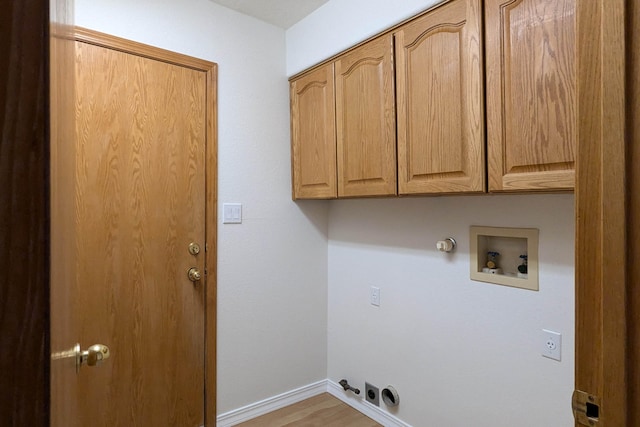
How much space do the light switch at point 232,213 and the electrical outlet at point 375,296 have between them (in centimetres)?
93

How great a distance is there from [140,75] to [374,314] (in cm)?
186

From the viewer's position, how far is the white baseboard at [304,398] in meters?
1.99

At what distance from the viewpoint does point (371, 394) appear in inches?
81.8

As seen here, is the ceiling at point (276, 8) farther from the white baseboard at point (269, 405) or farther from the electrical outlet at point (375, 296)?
the white baseboard at point (269, 405)

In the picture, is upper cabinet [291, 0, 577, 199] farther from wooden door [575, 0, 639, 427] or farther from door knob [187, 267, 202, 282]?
door knob [187, 267, 202, 282]

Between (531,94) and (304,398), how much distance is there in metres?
2.20

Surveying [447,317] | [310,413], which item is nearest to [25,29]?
[447,317]

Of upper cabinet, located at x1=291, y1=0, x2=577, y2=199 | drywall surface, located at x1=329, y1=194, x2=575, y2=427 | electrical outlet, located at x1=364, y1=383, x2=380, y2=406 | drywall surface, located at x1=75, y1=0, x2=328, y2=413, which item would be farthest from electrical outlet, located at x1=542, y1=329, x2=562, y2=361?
drywall surface, located at x1=75, y1=0, x2=328, y2=413

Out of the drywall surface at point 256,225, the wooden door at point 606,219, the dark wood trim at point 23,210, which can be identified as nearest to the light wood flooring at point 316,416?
the drywall surface at point 256,225

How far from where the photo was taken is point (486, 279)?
61.3 inches

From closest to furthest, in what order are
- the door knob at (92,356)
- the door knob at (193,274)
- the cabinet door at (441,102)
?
the door knob at (92,356) → the cabinet door at (441,102) → the door knob at (193,274)

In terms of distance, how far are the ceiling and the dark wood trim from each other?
1995 millimetres

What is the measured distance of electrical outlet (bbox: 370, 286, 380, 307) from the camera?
208 centimetres

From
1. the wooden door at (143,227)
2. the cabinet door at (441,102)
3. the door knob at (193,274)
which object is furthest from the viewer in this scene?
the door knob at (193,274)
